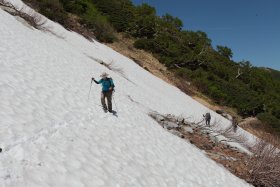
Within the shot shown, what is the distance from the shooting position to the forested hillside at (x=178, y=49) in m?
38.2

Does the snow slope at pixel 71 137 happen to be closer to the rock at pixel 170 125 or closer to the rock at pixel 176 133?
the rock at pixel 176 133

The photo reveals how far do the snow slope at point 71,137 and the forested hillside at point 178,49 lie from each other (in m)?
19.0

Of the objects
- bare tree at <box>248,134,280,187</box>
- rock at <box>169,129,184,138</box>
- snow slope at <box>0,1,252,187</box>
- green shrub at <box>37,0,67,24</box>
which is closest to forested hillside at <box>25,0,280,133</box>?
green shrub at <box>37,0,67,24</box>

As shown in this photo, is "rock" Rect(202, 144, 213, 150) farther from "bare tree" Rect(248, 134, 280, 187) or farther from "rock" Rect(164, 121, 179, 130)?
"bare tree" Rect(248, 134, 280, 187)

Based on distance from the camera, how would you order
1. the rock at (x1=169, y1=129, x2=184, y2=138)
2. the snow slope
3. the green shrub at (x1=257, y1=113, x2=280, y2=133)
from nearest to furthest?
the snow slope, the rock at (x1=169, y1=129, x2=184, y2=138), the green shrub at (x1=257, y1=113, x2=280, y2=133)

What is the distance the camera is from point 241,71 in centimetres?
5447

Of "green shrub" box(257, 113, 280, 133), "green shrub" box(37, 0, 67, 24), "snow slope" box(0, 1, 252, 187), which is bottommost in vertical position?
"snow slope" box(0, 1, 252, 187)

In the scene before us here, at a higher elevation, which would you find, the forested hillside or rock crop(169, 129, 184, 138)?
the forested hillside

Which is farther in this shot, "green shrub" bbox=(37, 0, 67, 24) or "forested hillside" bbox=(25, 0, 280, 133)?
"forested hillside" bbox=(25, 0, 280, 133)

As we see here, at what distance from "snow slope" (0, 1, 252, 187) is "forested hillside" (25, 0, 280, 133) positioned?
62.3 ft

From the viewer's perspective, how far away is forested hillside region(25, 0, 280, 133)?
125ft

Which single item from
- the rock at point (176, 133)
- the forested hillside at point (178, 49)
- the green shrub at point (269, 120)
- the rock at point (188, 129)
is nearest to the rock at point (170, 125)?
the rock at point (176, 133)

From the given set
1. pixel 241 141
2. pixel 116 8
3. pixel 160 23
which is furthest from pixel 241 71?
pixel 241 141

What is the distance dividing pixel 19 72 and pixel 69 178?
6.13 m
